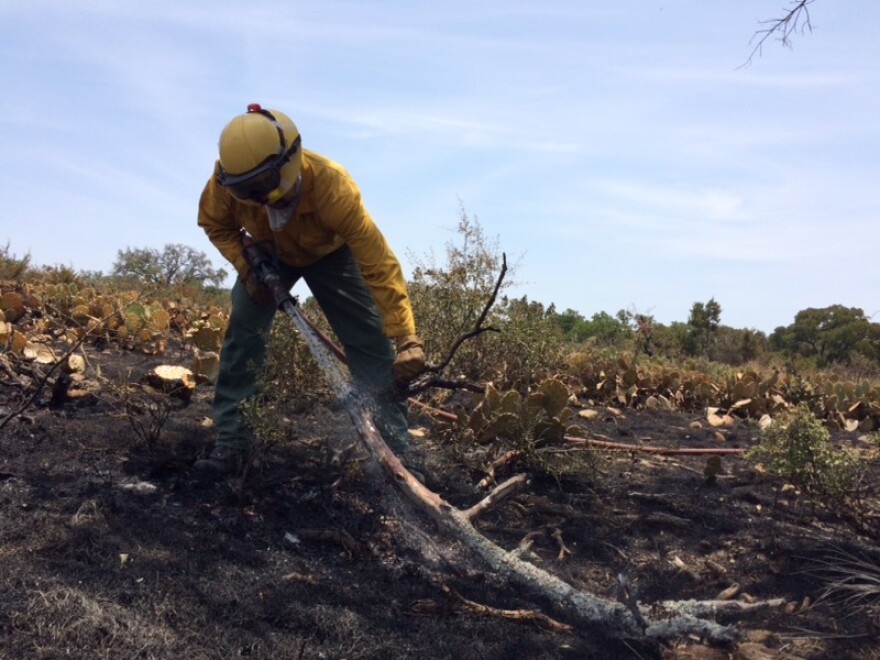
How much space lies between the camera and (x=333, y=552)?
3.40m

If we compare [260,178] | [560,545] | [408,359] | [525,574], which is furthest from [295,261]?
[525,574]

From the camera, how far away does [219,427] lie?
4.14 metres

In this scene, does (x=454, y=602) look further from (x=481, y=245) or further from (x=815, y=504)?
(x=481, y=245)

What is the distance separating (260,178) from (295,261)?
789 mm

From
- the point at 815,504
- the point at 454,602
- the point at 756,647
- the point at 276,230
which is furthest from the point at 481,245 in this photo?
the point at 756,647

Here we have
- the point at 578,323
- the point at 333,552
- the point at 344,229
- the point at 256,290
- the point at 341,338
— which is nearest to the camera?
Result: the point at 333,552

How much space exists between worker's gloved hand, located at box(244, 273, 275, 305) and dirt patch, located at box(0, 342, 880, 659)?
66 cm

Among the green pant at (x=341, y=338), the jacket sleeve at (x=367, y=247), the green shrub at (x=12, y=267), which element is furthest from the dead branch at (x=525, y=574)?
the green shrub at (x=12, y=267)

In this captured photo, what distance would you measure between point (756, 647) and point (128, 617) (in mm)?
2005

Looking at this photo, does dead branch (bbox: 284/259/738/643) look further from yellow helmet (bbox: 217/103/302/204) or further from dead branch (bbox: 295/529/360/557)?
yellow helmet (bbox: 217/103/302/204)

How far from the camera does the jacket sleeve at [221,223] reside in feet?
13.6

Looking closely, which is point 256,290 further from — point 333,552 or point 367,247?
point 333,552

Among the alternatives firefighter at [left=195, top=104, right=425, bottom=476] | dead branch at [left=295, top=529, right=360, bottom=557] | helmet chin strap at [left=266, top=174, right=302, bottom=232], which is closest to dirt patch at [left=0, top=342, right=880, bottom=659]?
dead branch at [left=295, top=529, right=360, bottom=557]

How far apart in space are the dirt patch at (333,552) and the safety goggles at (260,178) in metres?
1.28
